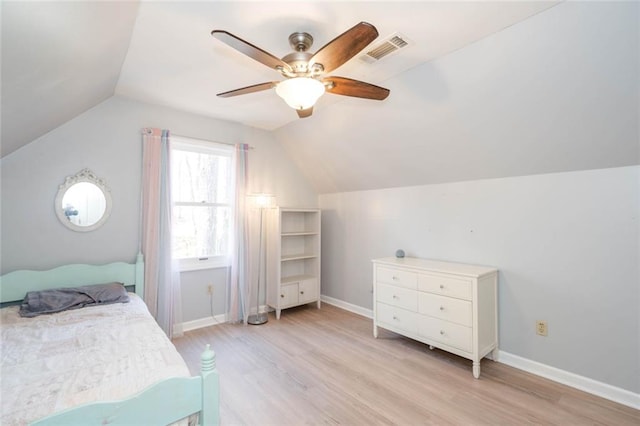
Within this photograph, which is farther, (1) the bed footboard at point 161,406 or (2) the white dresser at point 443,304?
(2) the white dresser at point 443,304

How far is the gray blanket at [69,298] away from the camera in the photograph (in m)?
2.31

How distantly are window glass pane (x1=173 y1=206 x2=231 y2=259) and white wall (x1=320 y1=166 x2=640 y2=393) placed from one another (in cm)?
243

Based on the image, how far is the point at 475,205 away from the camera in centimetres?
297

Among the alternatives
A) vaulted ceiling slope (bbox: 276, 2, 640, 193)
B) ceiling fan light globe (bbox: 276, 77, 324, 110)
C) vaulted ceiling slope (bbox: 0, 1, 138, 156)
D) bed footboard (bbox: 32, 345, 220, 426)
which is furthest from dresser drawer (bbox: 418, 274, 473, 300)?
vaulted ceiling slope (bbox: 0, 1, 138, 156)

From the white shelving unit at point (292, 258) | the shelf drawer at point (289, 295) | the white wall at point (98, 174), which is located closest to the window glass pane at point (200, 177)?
the white wall at point (98, 174)

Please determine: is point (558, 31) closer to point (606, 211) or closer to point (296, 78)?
point (606, 211)

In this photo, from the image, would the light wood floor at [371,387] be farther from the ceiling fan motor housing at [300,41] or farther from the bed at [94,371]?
the ceiling fan motor housing at [300,41]

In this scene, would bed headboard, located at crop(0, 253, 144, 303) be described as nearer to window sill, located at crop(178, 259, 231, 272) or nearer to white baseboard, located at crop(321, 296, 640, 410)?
window sill, located at crop(178, 259, 231, 272)

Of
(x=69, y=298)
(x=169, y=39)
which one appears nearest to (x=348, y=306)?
(x=69, y=298)

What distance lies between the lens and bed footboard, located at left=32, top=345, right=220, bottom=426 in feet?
3.21

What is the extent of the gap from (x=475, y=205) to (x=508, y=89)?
3.87 ft

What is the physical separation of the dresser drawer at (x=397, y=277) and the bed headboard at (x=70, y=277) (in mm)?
2534

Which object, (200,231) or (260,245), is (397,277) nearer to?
(260,245)

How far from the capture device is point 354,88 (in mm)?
1918
